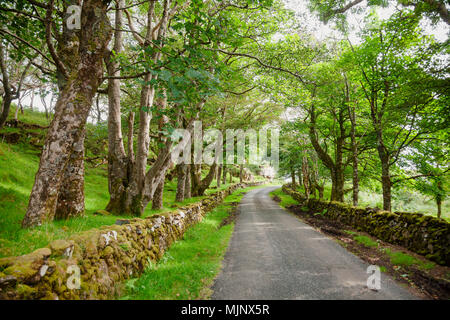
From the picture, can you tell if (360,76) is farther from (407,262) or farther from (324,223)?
(407,262)

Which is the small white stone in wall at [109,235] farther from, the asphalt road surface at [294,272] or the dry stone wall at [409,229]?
the dry stone wall at [409,229]

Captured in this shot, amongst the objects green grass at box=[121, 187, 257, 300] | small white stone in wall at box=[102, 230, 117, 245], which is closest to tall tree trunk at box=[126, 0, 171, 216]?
green grass at box=[121, 187, 257, 300]

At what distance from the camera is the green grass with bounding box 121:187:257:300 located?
393cm

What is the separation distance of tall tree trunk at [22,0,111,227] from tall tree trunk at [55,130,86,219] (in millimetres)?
974

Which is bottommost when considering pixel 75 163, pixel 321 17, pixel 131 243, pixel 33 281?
pixel 131 243

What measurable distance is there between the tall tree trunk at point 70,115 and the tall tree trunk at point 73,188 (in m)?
0.97

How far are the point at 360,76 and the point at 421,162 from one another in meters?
7.13

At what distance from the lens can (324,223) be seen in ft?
37.3

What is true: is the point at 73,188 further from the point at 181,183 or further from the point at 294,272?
the point at 181,183

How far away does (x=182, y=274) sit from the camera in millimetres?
4746

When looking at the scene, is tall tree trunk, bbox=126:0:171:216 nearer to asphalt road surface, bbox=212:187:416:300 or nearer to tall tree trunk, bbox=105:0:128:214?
tall tree trunk, bbox=105:0:128:214

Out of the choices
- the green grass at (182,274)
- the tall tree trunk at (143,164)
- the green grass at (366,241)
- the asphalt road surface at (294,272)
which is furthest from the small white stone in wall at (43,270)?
the green grass at (366,241)

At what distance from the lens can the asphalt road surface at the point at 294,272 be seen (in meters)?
4.13

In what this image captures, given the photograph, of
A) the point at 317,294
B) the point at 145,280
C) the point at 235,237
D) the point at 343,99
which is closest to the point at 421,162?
the point at 343,99
